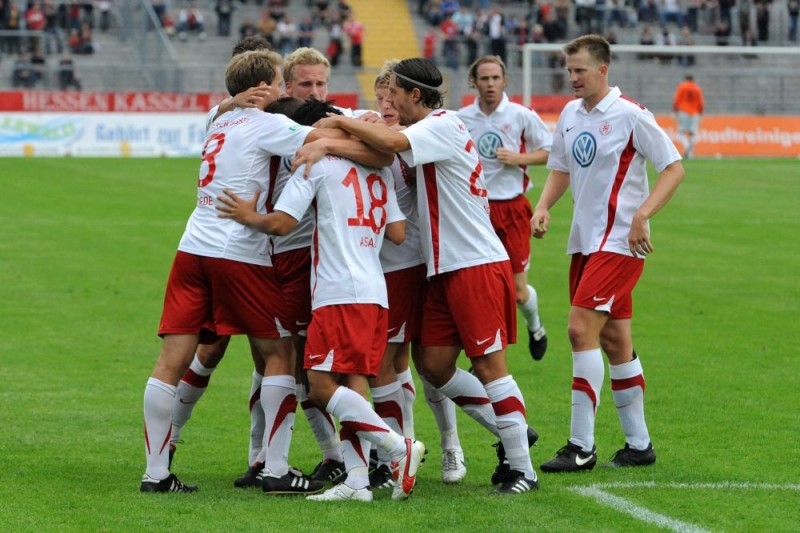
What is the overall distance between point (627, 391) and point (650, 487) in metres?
0.83

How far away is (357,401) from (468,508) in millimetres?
740

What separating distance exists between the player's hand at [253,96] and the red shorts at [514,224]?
486cm

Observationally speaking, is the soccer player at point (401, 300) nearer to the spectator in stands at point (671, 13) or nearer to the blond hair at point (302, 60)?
the blond hair at point (302, 60)

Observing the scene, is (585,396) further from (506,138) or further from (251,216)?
(506,138)

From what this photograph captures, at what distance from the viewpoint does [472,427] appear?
852cm

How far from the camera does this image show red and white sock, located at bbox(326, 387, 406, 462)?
632 cm

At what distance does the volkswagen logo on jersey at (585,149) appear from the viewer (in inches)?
291

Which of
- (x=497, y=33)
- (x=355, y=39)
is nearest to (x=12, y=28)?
(x=355, y=39)

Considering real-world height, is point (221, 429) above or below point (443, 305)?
below

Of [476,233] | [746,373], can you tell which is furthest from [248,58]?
[746,373]

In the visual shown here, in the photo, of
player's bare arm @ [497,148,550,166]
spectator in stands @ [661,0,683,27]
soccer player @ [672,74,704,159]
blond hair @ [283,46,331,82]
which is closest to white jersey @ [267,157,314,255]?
blond hair @ [283,46,331,82]

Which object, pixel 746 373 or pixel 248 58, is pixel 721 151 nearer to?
pixel 746 373

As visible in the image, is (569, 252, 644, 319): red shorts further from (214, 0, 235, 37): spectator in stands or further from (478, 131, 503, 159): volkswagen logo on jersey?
(214, 0, 235, 37): spectator in stands

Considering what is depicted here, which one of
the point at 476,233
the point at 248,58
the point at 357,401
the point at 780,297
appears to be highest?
the point at 248,58
